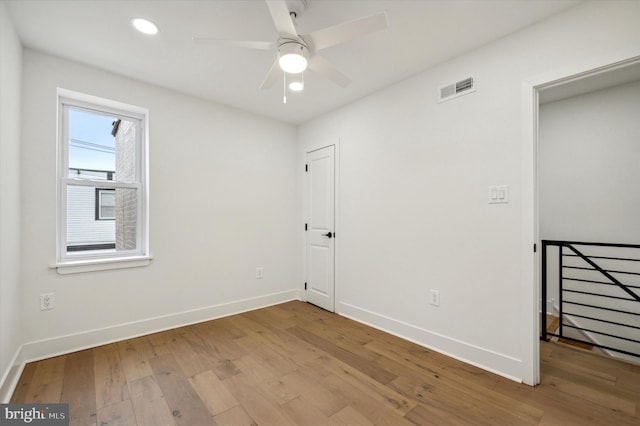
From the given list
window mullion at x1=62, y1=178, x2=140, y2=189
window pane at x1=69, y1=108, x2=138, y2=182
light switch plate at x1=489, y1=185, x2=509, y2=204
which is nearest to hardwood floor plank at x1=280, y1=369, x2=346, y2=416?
light switch plate at x1=489, y1=185, x2=509, y2=204

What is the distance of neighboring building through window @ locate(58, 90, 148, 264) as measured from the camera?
2639mm

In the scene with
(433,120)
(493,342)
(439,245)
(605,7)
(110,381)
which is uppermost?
(605,7)

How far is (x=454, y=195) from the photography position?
250cm

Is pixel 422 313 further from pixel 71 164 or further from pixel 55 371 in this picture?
pixel 71 164

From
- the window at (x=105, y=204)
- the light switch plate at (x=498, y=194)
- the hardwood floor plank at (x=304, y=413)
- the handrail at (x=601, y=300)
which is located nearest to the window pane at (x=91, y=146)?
the window at (x=105, y=204)

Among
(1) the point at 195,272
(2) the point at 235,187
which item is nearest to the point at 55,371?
(1) the point at 195,272

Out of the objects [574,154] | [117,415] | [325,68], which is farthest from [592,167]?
[117,415]

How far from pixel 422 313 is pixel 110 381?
8.75 feet

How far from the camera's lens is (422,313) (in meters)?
2.71

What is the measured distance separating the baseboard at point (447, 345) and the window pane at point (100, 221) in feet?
8.79

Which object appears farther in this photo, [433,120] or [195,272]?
[195,272]

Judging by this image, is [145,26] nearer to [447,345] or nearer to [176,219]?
[176,219]

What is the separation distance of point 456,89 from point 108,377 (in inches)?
146

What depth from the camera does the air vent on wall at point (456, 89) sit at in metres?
2.39
